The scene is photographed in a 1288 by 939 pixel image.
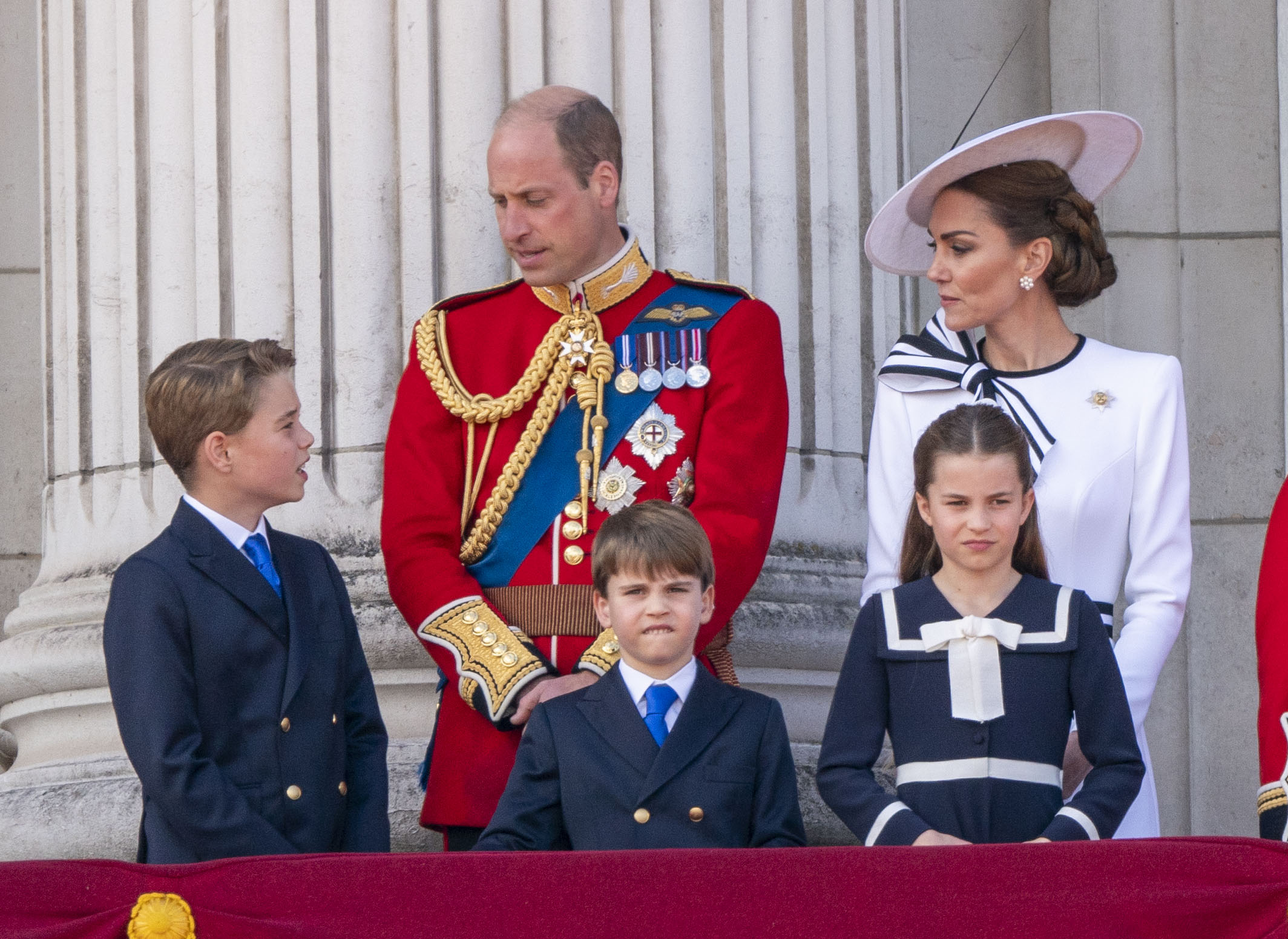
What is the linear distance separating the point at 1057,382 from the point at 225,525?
58.2 inches

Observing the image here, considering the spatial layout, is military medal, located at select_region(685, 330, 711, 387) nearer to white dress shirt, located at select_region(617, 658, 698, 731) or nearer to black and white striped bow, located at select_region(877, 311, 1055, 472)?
black and white striped bow, located at select_region(877, 311, 1055, 472)

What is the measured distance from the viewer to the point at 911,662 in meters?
3.21

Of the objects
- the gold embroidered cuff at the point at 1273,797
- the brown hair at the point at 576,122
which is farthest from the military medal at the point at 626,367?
the gold embroidered cuff at the point at 1273,797

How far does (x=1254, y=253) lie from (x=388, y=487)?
319 cm

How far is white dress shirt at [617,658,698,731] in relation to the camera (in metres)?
3.29

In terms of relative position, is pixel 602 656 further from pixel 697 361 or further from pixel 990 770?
pixel 990 770

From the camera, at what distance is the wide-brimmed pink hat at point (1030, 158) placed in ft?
12.2

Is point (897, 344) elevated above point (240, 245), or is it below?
below

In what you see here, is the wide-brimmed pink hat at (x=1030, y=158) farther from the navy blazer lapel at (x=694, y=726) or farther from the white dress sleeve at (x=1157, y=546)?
the navy blazer lapel at (x=694, y=726)

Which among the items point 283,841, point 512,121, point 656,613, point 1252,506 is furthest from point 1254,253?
point 283,841

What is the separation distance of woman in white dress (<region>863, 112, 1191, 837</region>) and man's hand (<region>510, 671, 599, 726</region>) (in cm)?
53

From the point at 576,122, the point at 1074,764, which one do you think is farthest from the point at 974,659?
the point at 576,122

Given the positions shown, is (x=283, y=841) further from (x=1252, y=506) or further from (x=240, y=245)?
(x=1252, y=506)

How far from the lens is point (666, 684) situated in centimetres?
330
